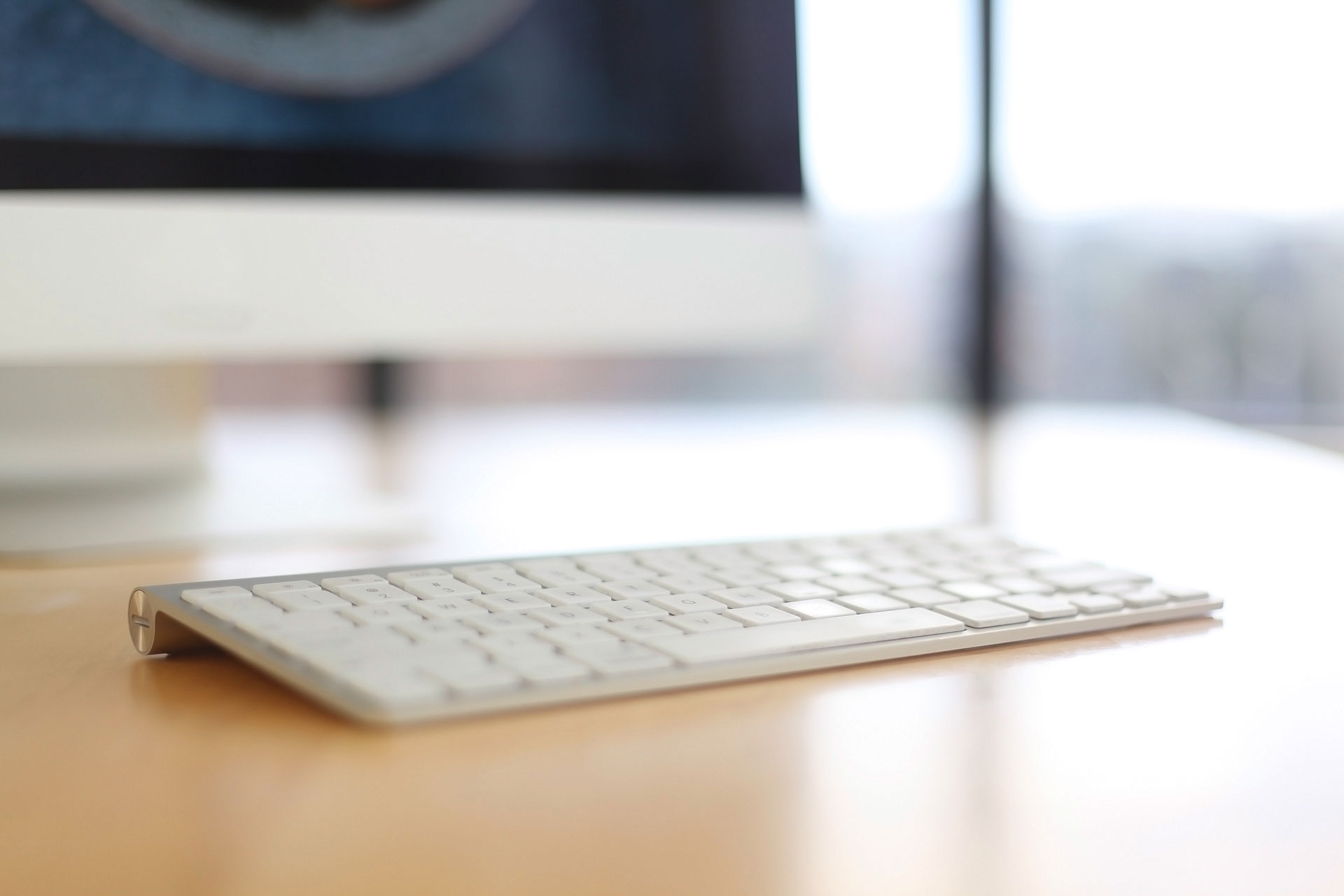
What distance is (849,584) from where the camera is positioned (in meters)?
0.40

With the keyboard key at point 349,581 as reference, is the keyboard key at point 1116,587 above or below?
below

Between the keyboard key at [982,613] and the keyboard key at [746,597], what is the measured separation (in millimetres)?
54

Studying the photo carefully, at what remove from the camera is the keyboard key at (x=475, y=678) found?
11.1 inches

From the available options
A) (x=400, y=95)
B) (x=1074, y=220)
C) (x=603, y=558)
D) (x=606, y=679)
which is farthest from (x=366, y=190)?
(x=1074, y=220)

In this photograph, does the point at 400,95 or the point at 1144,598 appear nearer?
the point at 1144,598

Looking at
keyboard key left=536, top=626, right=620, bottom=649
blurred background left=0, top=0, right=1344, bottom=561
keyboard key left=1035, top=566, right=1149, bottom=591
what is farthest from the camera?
blurred background left=0, top=0, right=1344, bottom=561

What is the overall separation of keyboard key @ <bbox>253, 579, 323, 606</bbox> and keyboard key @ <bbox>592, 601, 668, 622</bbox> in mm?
85

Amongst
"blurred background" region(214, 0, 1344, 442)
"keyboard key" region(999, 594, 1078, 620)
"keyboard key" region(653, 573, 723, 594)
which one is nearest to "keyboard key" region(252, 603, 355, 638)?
"keyboard key" region(653, 573, 723, 594)

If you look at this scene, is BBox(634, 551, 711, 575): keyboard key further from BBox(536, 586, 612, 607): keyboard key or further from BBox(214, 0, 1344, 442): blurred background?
BBox(214, 0, 1344, 442): blurred background

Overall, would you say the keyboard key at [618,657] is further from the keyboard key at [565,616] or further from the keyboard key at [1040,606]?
the keyboard key at [1040,606]

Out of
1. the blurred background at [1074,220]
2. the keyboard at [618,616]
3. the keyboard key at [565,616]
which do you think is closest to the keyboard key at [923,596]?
the keyboard at [618,616]

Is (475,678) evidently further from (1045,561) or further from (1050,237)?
(1050,237)

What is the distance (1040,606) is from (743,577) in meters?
0.10

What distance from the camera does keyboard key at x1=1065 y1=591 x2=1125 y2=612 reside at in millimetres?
398
